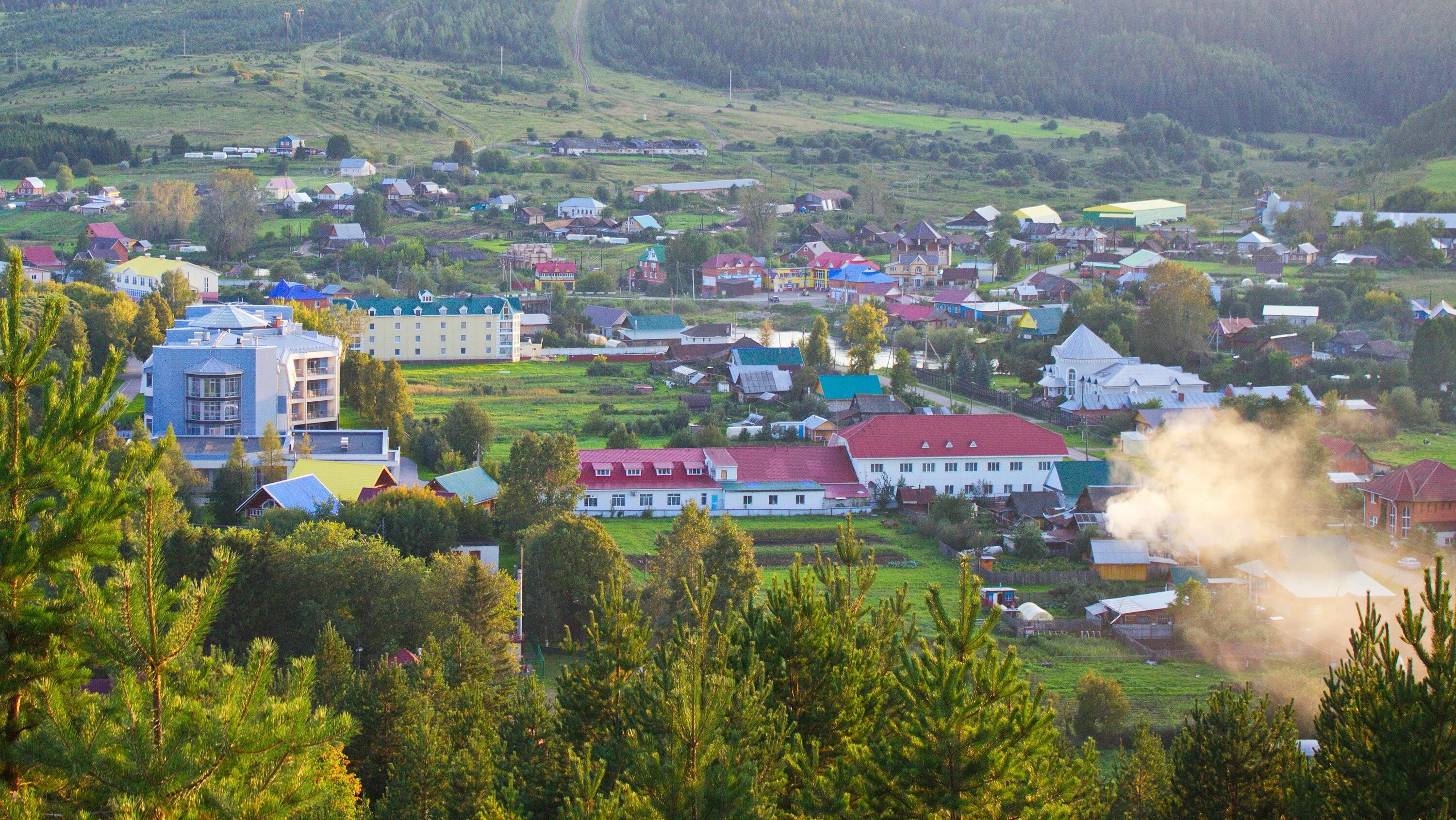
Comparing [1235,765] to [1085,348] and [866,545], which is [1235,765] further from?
[1085,348]

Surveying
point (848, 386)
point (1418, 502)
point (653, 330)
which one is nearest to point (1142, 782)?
point (1418, 502)

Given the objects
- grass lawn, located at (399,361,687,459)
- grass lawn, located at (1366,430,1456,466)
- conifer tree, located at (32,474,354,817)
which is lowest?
grass lawn, located at (399,361,687,459)

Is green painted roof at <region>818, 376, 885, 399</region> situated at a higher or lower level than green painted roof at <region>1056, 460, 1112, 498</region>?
lower

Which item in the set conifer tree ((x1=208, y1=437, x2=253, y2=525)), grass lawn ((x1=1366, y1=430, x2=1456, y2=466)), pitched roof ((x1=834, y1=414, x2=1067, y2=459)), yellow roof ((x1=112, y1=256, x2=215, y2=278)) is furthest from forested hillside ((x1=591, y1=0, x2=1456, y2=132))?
conifer tree ((x1=208, y1=437, x2=253, y2=525))

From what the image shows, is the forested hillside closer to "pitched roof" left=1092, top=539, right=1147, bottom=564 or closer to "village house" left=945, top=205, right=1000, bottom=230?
"village house" left=945, top=205, right=1000, bottom=230

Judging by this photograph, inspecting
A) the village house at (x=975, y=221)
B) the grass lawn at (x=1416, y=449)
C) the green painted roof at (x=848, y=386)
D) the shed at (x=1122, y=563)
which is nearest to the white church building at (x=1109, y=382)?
the grass lawn at (x=1416, y=449)

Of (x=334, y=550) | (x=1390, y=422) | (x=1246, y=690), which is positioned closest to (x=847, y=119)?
(x=1390, y=422)

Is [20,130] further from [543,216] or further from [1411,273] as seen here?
[1411,273]
